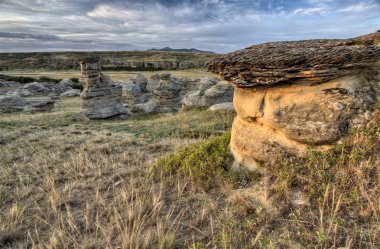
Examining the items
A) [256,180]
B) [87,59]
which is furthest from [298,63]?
[87,59]

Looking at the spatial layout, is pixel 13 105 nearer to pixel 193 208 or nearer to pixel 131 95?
pixel 131 95

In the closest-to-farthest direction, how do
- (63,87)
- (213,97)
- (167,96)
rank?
1. (213,97)
2. (167,96)
3. (63,87)

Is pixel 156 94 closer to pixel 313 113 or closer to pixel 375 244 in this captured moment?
pixel 313 113

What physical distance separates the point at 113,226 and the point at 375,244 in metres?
3.56

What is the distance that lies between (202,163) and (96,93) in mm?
17394

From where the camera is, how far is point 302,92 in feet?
19.3

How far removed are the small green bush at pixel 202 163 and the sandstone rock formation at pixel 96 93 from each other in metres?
15.5

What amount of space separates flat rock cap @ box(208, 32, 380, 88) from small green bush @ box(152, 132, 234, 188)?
1.74 m

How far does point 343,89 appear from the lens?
5527 mm

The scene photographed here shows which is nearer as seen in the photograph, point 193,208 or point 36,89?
point 193,208

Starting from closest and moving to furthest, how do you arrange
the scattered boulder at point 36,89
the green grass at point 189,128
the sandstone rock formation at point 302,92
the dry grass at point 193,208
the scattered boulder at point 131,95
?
the dry grass at point 193,208 < the sandstone rock formation at point 302,92 < the green grass at point 189,128 < the scattered boulder at point 131,95 < the scattered boulder at point 36,89

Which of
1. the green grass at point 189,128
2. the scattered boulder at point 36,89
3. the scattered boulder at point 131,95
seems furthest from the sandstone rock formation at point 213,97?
the scattered boulder at point 36,89

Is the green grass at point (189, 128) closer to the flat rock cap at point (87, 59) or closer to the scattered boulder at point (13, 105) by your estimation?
the flat rock cap at point (87, 59)

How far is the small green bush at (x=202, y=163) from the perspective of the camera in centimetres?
648
